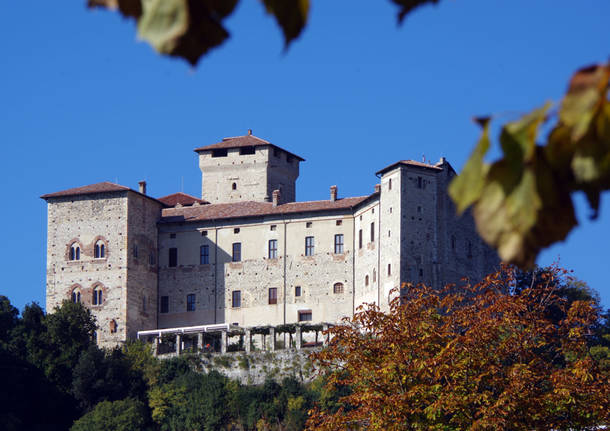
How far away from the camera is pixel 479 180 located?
2.07 metres

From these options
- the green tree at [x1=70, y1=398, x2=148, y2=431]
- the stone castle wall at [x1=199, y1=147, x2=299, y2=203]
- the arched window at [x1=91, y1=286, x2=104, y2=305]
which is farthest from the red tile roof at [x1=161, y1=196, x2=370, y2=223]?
the green tree at [x1=70, y1=398, x2=148, y2=431]

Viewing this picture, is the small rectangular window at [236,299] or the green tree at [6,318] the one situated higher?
the small rectangular window at [236,299]

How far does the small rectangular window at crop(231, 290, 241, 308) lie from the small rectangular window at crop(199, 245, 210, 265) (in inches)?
96.3

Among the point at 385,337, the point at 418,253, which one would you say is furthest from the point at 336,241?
the point at 385,337

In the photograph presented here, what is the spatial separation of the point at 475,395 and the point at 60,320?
37.1m

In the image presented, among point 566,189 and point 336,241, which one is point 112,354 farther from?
point 566,189

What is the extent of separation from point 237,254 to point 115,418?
13.5 metres

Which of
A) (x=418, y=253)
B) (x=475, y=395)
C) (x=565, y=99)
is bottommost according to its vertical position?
(x=475, y=395)

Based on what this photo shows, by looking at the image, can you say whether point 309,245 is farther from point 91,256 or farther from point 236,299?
point 91,256

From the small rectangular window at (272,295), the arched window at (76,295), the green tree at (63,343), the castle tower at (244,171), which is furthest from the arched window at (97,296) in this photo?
the castle tower at (244,171)

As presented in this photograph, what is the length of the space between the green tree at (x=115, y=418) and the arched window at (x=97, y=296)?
753 centimetres

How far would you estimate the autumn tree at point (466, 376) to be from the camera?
20.9 meters

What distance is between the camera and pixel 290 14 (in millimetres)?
2096

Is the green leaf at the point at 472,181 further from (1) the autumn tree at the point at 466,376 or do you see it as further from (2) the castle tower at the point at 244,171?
(2) the castle tower at the point at 244,171
